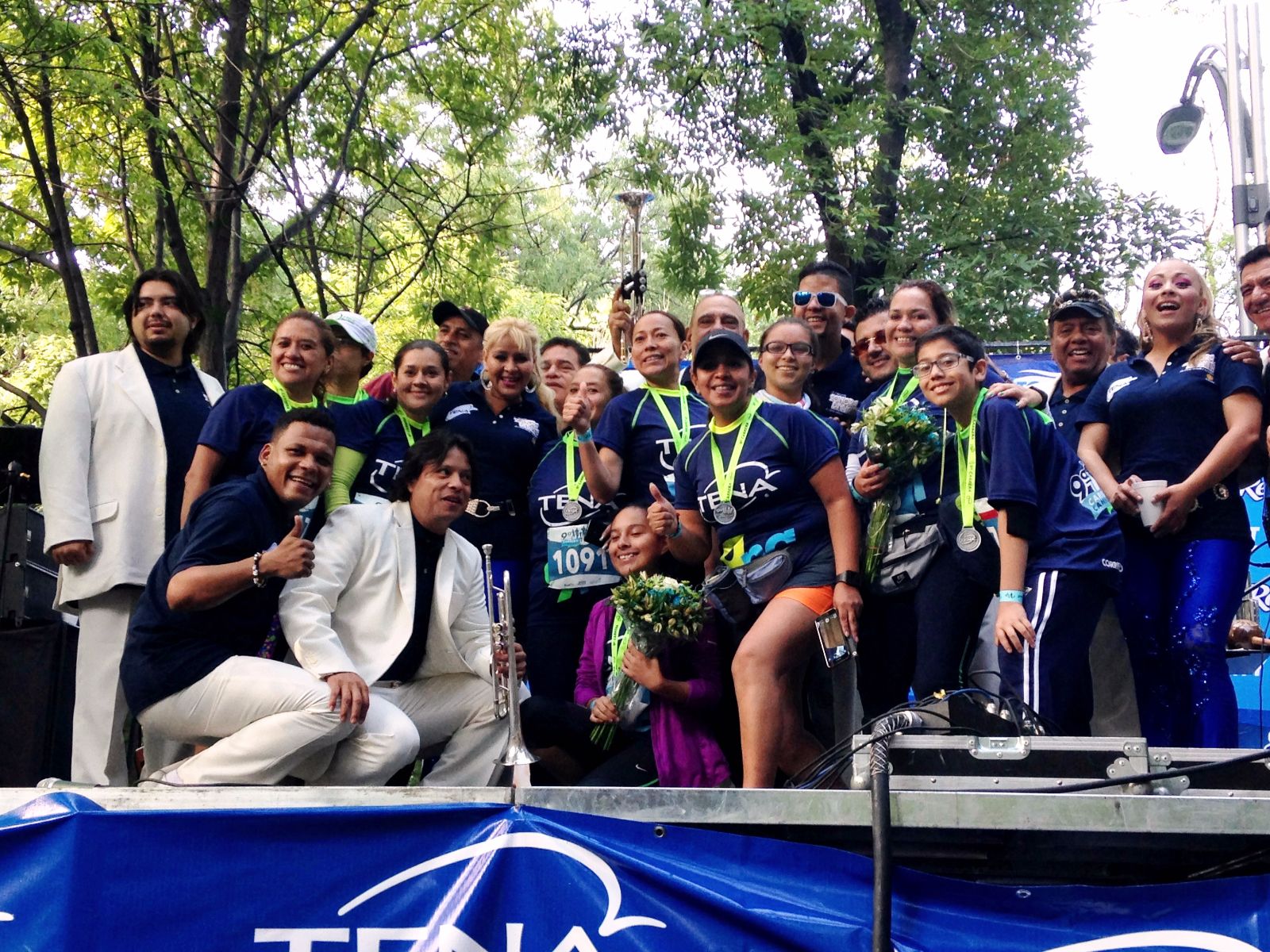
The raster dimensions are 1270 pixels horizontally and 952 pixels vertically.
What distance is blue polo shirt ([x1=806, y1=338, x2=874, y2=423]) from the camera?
239 inches

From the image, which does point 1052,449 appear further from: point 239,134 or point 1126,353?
point 239,134

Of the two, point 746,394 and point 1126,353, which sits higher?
point 1126,353

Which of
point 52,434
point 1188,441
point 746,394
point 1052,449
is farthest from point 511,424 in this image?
point 1188,441

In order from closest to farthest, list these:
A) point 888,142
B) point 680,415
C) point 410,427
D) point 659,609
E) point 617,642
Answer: point 659,609 < point 617,642 < point 680,415 < point 410,427 < point 888,142

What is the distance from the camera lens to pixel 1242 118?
10430 mm

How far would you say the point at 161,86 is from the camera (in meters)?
9.47

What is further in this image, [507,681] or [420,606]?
[420,606]

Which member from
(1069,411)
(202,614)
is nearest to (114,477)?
(202,614)

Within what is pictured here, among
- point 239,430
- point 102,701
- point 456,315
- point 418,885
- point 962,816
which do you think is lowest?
point 418,885

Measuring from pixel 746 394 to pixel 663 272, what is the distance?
8.64 m

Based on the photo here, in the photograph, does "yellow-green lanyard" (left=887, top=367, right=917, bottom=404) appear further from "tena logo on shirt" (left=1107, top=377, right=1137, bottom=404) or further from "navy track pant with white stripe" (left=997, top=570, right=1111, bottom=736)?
"navy track pant with white stripe" (left=997, top=570, right=1111, bottom=736)

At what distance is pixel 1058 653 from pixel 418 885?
7.43 ft

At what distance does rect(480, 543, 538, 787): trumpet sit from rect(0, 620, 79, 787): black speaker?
7.06 ft

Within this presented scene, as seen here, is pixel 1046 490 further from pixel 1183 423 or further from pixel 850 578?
pixel 1183 423
